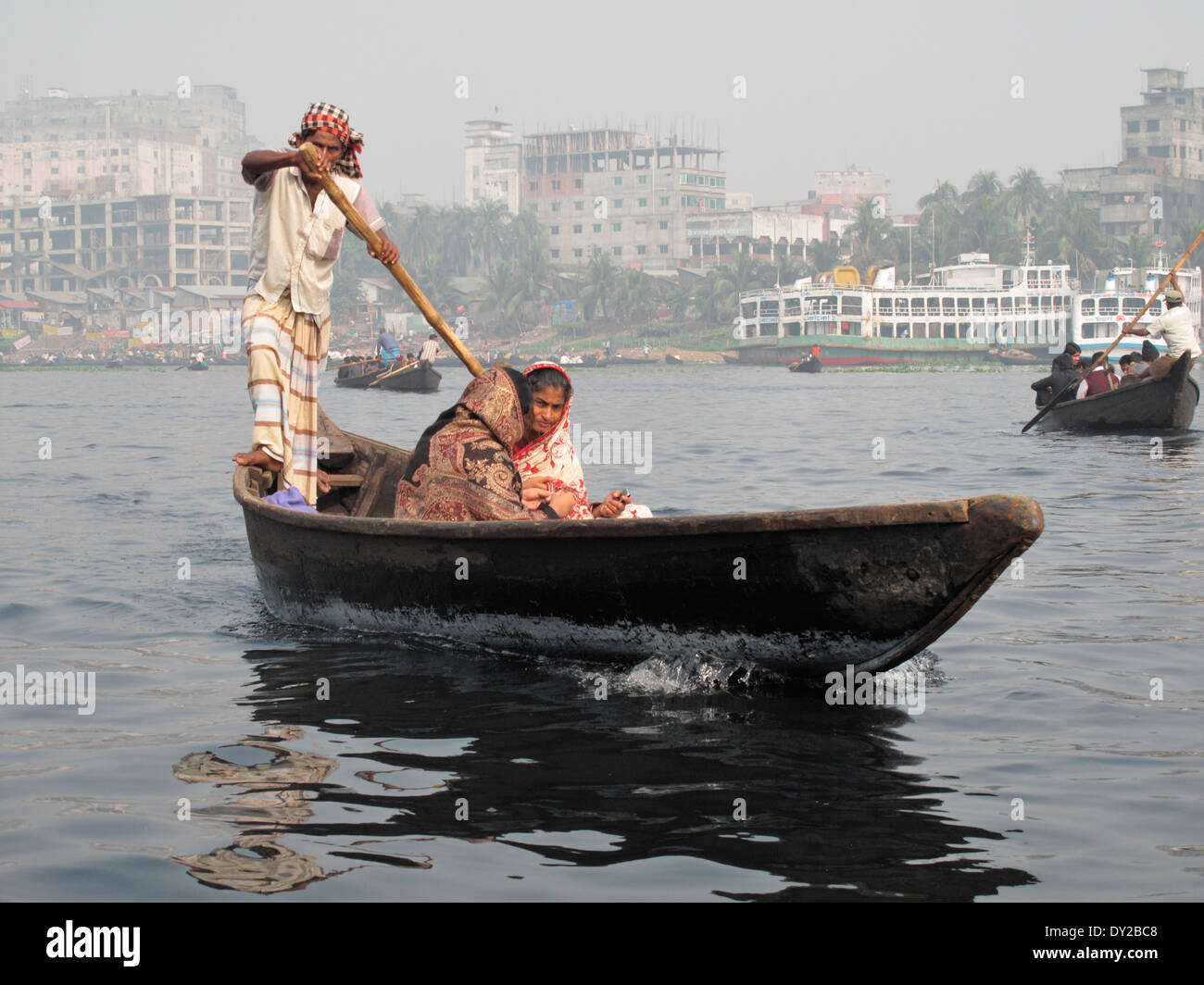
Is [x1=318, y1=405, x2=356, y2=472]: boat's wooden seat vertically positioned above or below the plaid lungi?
below

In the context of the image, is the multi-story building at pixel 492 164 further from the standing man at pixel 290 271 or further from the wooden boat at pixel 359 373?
the standing man at pixel 290 271

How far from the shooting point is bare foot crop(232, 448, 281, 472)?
6660mm

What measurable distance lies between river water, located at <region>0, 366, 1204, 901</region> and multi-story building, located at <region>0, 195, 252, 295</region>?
98138mm

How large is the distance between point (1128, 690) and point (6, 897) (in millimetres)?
3925

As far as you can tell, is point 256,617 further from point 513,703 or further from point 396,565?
point 513,703

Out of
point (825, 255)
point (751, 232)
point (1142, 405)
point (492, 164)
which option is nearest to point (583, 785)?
point (1142, 405)

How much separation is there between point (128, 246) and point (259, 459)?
339 ft

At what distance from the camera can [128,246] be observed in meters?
102

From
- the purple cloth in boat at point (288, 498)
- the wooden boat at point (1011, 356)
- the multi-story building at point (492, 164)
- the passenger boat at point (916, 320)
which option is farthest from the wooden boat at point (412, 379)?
the multi-story building at point (492, 164)

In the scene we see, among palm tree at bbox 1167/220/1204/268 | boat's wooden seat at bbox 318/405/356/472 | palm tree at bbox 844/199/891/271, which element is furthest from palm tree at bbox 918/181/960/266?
boat's wooden seat at bbox 318/405/356/472

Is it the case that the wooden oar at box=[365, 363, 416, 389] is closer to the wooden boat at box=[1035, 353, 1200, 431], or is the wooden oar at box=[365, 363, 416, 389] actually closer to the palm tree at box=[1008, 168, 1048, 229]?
the wooden boat at box=[1035, 353, 1200, 431]

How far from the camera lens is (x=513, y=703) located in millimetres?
4934

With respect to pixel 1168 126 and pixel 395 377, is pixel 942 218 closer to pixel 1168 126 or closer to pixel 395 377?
pixel 1168 126
